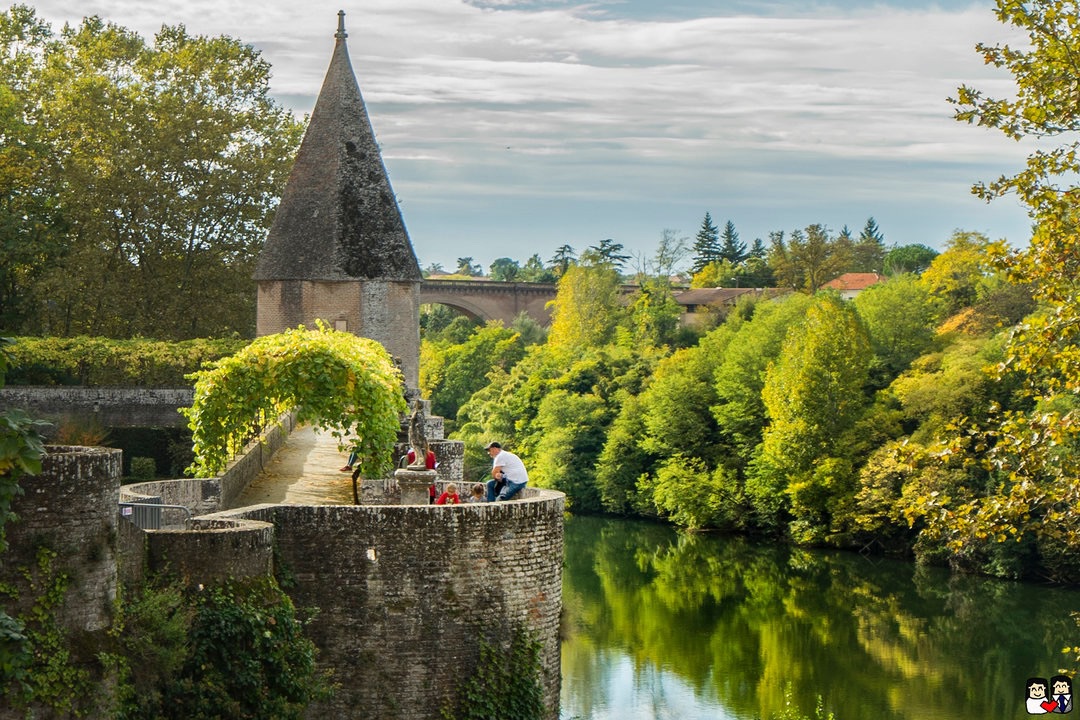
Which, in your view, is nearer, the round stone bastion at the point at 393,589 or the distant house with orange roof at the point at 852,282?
the round stone bastion at the point at 393,589

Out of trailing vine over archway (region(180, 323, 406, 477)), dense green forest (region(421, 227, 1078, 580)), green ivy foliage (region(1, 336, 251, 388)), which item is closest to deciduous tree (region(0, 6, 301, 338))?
green ivy foliage (region(1, 336, 251, 388))

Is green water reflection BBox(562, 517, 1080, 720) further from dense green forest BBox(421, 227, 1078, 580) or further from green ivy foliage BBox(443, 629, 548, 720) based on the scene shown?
green ivy foliage BBox(443, 629, 548, 720)

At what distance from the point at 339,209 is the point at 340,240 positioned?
75 cm

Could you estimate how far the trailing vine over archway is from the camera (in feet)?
63.6

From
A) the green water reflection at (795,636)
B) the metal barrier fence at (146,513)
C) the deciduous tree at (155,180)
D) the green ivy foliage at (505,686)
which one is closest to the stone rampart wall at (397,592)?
the green ivy foliage at (505,686)

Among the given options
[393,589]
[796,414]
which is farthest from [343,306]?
[393,589]

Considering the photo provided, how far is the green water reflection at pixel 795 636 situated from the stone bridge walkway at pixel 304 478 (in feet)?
21.7

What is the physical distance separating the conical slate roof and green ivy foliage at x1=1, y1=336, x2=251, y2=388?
257 cm

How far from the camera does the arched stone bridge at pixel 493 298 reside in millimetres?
104688

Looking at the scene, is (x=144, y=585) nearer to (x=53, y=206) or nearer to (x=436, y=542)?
(x=436, y=542)

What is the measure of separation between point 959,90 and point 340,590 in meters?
7.26

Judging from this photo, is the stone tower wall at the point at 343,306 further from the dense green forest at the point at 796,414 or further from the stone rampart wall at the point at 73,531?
the stone rampart wall at the point at 73,531

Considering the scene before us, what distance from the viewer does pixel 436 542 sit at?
1538 centimetres

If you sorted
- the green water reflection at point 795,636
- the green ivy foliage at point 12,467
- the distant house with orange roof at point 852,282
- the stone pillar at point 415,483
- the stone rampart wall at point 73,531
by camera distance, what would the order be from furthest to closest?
the distant house with orange roof at point 852,282 → the green water reflection at point 795,636 → the stone pillar at point 415,483 → the stone rampart wall at point 73,531 → the green ivy foliage at point 12,467
